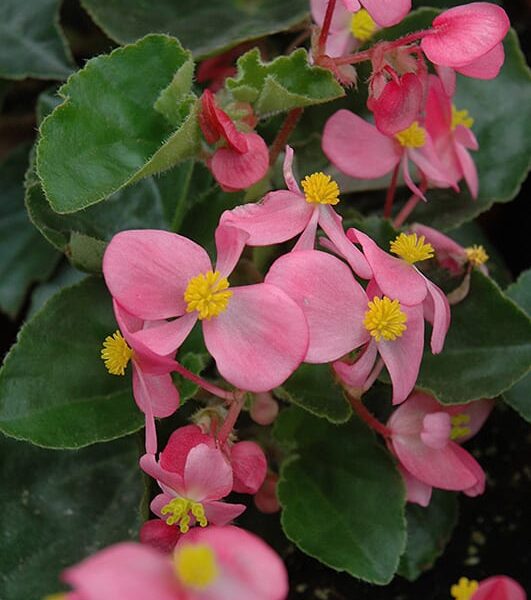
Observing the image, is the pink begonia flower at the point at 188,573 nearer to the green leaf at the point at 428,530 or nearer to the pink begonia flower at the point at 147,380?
the pink begonia flower at the point at 147,380

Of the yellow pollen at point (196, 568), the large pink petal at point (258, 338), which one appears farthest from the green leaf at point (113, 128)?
the yellow pollen at point (196, 568)

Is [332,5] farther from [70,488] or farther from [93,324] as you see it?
[70,488]

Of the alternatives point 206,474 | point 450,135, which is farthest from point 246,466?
point 450,135

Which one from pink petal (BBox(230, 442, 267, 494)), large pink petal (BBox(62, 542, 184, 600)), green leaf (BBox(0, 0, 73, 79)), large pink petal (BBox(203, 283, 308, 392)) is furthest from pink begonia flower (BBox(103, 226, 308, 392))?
green leaf (BBox(0, 0, 73, 79))

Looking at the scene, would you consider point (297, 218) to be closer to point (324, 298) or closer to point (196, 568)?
point (324, 298)

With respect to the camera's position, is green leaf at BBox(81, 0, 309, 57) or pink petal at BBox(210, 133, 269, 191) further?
green leaf at BBox(81, 0, 309, 57)

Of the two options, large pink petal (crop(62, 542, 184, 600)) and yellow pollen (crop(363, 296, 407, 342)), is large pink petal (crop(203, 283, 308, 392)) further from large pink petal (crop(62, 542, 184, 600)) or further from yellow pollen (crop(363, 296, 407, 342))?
large pink petal (crop(62, 542, 184, 600))
